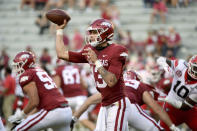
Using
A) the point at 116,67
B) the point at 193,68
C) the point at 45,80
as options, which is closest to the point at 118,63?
the point at 116,67

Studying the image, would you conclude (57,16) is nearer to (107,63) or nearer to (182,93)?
(107,63)

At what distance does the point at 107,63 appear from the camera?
515 cm

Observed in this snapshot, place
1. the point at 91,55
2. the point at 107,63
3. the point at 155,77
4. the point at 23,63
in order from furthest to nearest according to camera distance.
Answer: the point at 155,77 < the point at 23,63 < the point at 107,63 < the point at 91,55

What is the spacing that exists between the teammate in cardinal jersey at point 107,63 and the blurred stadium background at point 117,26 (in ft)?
26.4

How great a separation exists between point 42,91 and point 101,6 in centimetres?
1024

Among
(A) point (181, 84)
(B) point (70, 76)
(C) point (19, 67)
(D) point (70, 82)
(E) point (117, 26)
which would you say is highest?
(C) point (19, 67)

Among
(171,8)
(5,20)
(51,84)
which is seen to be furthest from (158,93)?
(5,20)

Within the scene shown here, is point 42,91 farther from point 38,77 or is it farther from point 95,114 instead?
point 95,114

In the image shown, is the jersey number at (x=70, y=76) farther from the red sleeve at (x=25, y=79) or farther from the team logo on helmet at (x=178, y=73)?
the red sleeve at (x=25, y=79)

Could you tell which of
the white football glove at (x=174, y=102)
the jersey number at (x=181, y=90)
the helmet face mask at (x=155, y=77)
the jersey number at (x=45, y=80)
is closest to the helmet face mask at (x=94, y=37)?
the jersey number at (x=45, y=80)

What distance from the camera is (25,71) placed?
6.14m

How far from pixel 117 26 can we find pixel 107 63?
9.93 m

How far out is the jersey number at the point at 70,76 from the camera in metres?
9.14

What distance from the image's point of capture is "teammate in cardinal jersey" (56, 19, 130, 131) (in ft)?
16.8
